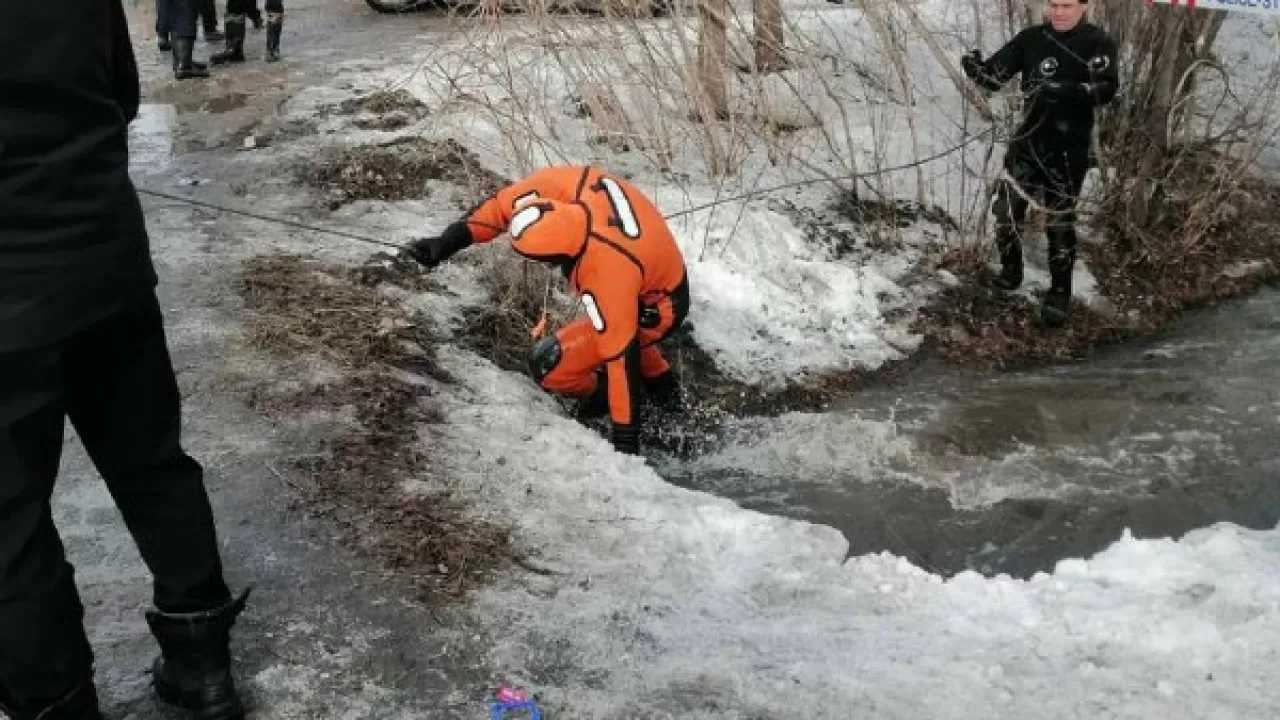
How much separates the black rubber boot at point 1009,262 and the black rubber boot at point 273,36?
7028 millimetres

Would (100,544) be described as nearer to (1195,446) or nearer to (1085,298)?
(1195,446)

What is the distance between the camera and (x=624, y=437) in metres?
4.70

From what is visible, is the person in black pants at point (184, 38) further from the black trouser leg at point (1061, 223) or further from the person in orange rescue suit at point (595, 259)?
the black trouser leg at point (1061, 223)

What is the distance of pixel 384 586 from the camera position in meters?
3.35

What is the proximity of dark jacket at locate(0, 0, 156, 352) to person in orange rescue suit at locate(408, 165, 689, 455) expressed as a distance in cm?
224

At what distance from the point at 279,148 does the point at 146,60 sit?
398cm

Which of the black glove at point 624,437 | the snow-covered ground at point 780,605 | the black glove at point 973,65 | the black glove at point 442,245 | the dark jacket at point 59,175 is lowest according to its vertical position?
the black glove at point 624,437

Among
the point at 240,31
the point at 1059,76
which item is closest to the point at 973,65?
the point at 1059,76

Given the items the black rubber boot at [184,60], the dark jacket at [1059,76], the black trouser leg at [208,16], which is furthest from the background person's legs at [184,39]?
the dark jacket at [1059,76]

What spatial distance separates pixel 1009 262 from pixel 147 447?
5359 mm

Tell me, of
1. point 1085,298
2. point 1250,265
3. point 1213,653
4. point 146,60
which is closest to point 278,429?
point 1213,653

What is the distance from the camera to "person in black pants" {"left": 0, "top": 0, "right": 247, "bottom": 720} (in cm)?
204

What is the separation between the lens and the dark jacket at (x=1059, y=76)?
18.4ft

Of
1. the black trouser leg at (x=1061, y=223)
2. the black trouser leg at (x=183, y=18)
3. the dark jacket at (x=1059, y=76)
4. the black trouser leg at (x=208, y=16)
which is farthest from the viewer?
the black trouser leg at (x=208, y=16)
